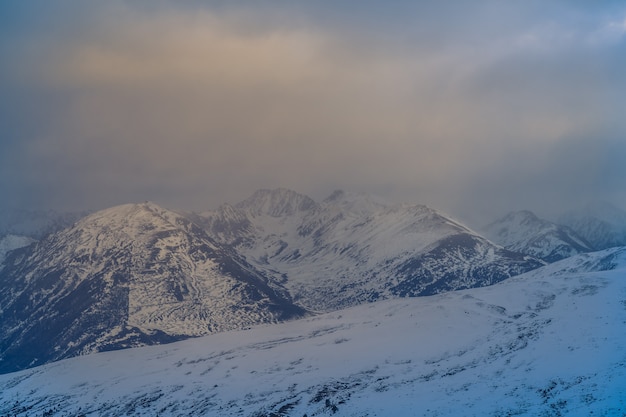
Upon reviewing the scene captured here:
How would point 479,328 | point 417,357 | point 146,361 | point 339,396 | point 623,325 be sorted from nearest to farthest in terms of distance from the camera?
point 339,396, point 623,325, point 417,357, point 479,328, point 146,361

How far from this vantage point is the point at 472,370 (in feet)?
328

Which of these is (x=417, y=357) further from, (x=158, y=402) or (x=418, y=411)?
(x=158, y=402)

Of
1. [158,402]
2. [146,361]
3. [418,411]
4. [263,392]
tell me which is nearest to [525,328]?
[418,411]

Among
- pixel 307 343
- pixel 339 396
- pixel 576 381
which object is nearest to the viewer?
pixel 576 381

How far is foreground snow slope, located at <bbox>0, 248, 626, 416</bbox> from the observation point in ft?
288

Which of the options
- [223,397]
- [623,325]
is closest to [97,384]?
[223,397]

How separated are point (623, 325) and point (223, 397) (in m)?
68.0

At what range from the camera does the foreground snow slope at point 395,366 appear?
87750mm

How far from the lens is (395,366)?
11038 centimetres

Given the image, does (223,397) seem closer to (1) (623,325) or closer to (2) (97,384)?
(2) (97,384)

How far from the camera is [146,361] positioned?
150 m

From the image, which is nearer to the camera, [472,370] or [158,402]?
[472,370]

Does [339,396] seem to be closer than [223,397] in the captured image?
Yes

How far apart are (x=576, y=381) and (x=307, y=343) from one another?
63.7m
